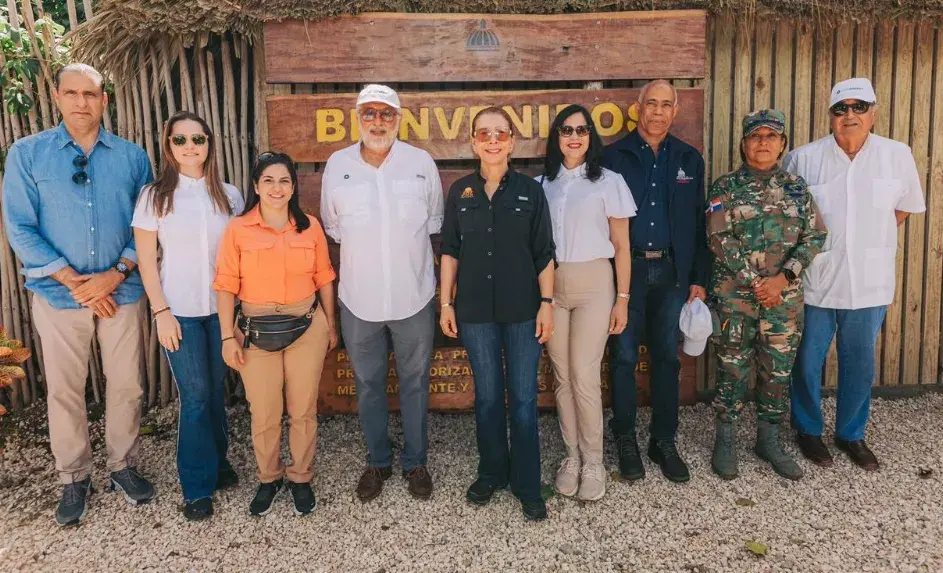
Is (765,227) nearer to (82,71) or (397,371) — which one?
(397,371)

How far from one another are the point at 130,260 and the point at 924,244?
20.0 feet

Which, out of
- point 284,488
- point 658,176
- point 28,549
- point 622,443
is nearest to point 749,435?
point 622,443

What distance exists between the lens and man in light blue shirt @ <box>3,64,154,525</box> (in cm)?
358

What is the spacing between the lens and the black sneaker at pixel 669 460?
3991mm

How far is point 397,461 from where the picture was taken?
4.32 metres

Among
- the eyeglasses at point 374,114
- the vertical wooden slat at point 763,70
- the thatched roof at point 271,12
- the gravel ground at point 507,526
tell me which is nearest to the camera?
the gravel ground at point 507,526

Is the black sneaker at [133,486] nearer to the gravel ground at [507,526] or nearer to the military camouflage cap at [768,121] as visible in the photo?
the gravel ground at [507,526]

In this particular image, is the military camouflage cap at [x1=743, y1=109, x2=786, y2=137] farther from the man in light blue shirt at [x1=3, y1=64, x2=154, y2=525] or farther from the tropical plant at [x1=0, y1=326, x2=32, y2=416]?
the tropical plant at [x1=0, y1=326, x2=32, y2=416]

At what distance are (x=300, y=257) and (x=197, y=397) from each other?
3.42 feet

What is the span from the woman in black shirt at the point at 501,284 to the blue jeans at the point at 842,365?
80.5 inches

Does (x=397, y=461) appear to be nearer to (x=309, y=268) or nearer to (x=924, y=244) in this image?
(x=309, y=268)

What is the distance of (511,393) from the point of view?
353cm

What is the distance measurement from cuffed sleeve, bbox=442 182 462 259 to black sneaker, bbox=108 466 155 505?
243cm

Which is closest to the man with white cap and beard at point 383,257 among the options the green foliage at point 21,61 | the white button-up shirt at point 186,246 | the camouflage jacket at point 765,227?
the white button-up shirt at point 186,246
